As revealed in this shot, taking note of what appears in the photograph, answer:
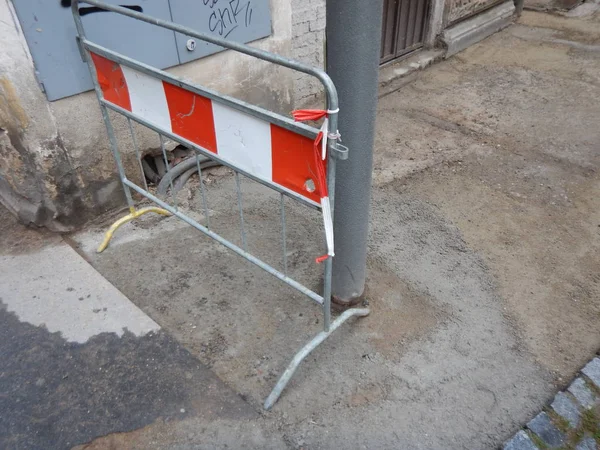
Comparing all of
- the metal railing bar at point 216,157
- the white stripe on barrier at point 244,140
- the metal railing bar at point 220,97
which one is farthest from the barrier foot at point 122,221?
the white stripe on barrier at point 244,140

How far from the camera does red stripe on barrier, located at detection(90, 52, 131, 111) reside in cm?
307

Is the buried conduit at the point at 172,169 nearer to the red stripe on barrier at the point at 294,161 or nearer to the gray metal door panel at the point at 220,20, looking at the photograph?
the gray metal door panel at the point at 220,20

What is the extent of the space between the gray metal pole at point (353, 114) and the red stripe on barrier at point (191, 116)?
2.22 feet

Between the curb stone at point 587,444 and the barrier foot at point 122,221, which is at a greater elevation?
the barrier foot at point 122,221

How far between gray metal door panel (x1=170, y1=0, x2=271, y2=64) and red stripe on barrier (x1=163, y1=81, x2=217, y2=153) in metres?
1.18

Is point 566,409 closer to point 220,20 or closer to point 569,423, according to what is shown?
point 569,423

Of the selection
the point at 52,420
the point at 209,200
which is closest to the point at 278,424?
the point at 52,420

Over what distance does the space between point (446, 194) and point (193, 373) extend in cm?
252

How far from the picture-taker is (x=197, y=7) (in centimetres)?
385

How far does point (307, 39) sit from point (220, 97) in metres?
2.72

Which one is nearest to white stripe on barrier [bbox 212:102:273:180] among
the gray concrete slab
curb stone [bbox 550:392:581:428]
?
the gray concrete slab

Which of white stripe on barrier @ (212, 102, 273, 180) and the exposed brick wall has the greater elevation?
white stripe on barrier @ (212, 102, 273, 180)

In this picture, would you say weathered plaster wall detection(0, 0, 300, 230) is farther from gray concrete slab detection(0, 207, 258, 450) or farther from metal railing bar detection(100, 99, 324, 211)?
gray concrete slab detection(0, 207, 258, 450)

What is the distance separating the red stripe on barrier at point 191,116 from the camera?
2654 mm
